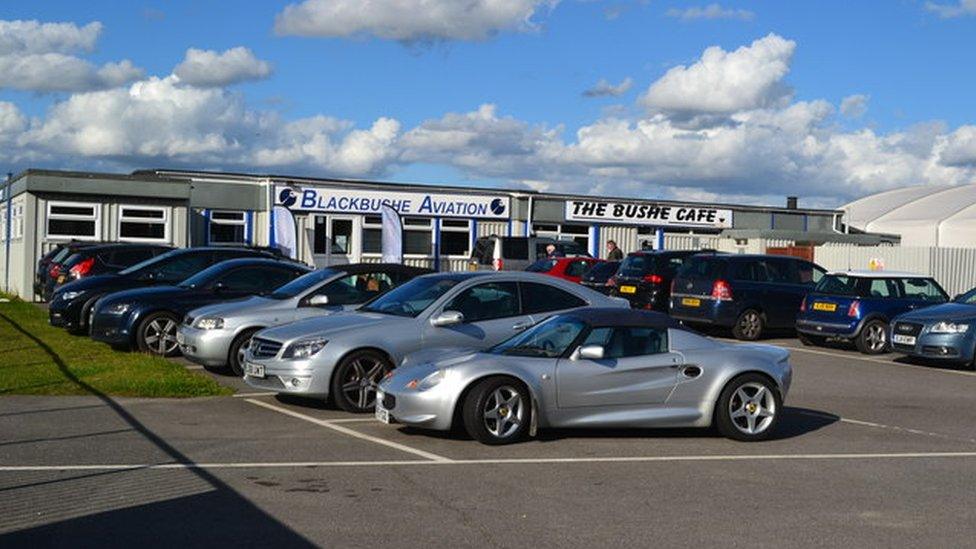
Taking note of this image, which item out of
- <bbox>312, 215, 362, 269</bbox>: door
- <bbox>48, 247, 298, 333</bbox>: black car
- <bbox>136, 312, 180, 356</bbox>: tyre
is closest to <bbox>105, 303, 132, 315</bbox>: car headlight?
<bbox>136, 312, 180, 356</bbox>: tyre

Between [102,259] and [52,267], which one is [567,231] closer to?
[52,267]

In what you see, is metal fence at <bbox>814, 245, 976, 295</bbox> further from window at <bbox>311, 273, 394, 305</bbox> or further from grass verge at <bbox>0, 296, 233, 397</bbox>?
grass verge at <bbox>0, 296, 233, 397</bbox>

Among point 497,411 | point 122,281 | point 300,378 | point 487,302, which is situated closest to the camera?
point 497,411

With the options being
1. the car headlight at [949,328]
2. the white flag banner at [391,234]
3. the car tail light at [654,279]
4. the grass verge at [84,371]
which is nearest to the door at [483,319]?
the grass verge at [84,371]

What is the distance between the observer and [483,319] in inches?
537

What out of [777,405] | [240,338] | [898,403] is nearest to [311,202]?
[240,338]

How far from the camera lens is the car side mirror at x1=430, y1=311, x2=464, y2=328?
13.1 metres

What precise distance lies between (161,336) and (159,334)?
0.04 m

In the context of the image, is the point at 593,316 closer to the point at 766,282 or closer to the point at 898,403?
the point at 898,403

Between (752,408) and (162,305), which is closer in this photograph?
(752,408)

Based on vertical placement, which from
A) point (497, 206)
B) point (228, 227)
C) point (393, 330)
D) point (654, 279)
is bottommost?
point (393, 330)

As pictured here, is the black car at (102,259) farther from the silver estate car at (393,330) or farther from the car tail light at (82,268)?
the silver estate car at (393,330)

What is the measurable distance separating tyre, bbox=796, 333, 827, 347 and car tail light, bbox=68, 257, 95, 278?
46.0 feet

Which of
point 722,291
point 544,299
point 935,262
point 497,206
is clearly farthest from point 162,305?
point 497,206
